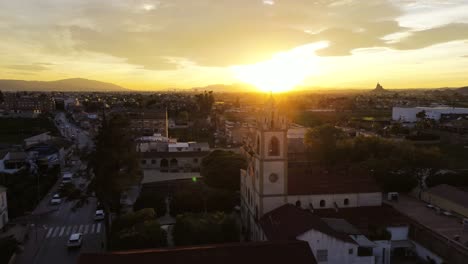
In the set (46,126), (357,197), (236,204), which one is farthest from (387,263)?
(46,126)

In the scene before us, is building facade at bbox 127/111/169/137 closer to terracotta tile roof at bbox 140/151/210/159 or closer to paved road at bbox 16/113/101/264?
terracotta tile roof at bbox 140/151/210/159

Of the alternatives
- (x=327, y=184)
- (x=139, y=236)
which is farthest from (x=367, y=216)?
(x=139, y=236)

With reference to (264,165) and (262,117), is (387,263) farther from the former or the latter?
(262,117)

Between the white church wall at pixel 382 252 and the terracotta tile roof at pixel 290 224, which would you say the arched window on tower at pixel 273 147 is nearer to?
the terracotta tile roof at pixel 290 224

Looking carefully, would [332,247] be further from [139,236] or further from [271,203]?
[139,236]

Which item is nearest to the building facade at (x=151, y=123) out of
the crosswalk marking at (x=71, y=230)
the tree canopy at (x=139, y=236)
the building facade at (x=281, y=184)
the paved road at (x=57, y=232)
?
the paved road at (x=57, y=232)

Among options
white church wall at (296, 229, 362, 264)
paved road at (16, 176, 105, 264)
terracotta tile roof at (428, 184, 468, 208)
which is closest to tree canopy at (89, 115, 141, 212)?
paved road at (16, 176, 105, 264)

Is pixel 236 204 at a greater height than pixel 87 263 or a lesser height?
lesser
